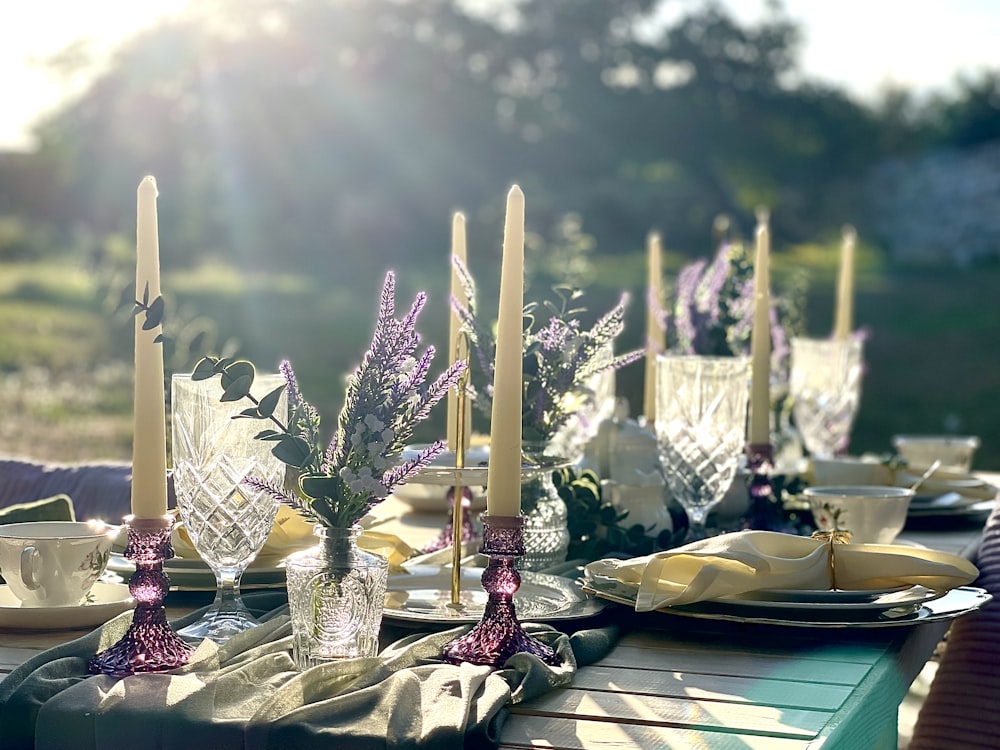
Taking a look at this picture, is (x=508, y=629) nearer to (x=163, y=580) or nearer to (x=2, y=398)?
(x=163, y=580)

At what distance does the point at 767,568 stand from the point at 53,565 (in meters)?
0.74

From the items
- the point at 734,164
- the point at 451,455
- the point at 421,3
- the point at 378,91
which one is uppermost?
the point at 421,3

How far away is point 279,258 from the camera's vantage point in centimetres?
1019

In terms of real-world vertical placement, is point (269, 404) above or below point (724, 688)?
above

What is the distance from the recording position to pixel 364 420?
1100mm

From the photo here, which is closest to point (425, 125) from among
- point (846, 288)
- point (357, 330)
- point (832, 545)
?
point (357, 330)

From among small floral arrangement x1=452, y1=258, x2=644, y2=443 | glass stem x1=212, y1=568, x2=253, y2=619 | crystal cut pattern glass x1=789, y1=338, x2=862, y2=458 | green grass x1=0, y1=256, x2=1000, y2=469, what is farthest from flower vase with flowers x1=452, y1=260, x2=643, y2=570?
green grass x1=0, y1=256, x2=1000, y2=469

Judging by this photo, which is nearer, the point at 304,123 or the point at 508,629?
the point at 508,629

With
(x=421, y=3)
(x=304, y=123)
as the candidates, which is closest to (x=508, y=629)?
(x=304, y=123)

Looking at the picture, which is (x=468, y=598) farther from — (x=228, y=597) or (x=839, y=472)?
(x=839, y=472)

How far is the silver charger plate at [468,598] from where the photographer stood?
1.32 metres

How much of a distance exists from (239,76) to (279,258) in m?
1.49

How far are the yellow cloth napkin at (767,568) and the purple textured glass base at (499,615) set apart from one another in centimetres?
17

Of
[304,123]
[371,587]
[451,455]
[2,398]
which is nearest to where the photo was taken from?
[371,587]
